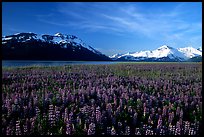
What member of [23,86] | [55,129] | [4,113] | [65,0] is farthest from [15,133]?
[23,86]

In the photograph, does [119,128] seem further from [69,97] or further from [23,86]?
[23,86]

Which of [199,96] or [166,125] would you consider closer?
[166,125]

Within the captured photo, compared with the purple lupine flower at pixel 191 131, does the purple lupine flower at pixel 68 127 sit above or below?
above

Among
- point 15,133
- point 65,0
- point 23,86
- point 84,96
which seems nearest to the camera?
point 65,0

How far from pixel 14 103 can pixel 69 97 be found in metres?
1.75

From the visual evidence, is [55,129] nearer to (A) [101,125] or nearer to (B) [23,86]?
(A) [101,125]

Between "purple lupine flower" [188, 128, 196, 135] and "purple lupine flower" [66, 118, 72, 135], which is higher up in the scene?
"purple lupine flower" [66, 118, 72, 135]

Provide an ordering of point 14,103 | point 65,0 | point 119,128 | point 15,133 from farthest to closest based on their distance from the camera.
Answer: point 14,103, point 119,128, point 15,133, point 65,0

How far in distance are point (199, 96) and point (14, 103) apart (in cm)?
639

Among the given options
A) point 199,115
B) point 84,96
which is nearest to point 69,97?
point 84,96

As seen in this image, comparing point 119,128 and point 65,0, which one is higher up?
point 65,0

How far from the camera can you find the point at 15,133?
6.34 metres

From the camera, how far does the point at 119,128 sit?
22.4ft

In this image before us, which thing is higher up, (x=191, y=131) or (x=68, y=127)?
(x=68, y=127)
